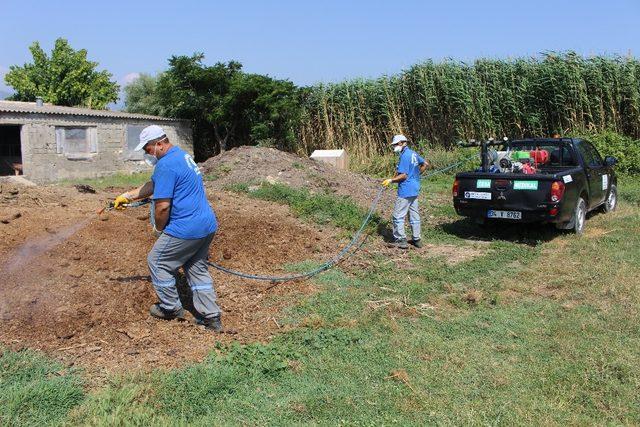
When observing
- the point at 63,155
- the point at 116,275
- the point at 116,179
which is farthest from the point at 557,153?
the point at 63,155

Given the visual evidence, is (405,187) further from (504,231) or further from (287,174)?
(287,174)

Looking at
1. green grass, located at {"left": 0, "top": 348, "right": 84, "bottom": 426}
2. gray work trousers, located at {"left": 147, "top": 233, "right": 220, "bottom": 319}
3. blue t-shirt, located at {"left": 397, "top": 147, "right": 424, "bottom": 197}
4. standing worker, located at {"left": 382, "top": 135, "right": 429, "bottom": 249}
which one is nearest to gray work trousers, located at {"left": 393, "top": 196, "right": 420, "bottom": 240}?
standing worker, located at {"left": 382, "top": 135, "right": 429, "bottom": 249}

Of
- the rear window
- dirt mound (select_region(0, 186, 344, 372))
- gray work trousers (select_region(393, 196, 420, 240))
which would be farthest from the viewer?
the rear window

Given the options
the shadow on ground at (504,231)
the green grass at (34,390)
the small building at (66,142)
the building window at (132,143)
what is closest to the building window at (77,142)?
the small building at (66,142)

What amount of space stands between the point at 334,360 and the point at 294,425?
1.06 m

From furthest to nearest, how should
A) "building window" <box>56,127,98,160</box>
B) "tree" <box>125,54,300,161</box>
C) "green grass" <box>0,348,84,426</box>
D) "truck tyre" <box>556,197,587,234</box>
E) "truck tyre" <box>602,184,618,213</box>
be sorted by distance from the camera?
"tree" <box>125,54,300,161</box> → "building window" <box>56,127,98,160</box> → "truck tyre" <box>602,184,618,213</box> → "truck tyre" <box>556,197,587,234</box> → "green grass" <box>0,348,84,426</box>

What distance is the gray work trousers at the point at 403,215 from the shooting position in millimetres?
8812

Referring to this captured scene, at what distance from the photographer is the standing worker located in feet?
28.4

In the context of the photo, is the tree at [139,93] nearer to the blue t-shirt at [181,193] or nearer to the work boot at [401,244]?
the work boot at [401,244]

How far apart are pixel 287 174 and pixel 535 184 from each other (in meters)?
6.44

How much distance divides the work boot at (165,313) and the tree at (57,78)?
28011 millimetres

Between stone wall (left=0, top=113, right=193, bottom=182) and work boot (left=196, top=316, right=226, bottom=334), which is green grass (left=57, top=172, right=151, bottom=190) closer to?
stone wall (left=0, top=113, right=193, bottom=182)

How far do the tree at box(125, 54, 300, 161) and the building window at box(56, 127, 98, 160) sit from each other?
3651mm

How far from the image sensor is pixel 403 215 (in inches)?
348
